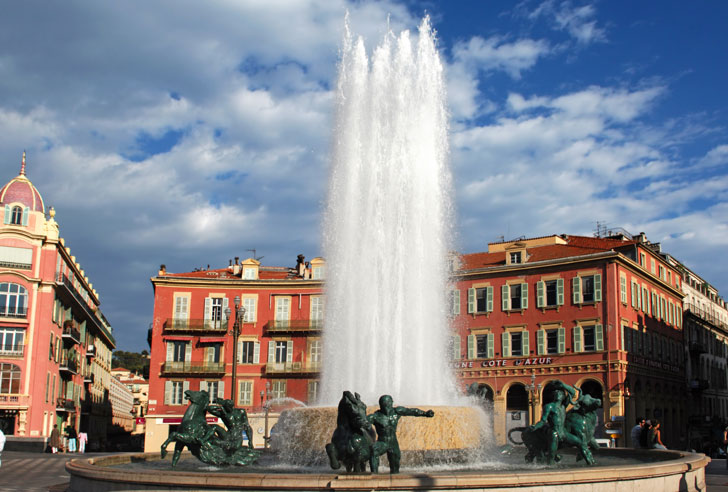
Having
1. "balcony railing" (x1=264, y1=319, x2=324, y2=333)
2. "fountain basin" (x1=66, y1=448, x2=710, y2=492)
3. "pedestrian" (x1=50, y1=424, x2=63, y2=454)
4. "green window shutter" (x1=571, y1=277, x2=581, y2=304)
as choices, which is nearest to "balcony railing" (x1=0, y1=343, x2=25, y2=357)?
"pedestrian" (x1=50, y1=424, x2=63, y2=454)

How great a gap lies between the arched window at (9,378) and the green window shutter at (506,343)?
30.3m

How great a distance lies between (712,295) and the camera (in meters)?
71.8

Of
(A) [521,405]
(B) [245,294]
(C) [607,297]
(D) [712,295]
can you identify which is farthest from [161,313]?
(D) [712,295]

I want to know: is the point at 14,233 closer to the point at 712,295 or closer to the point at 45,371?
the point at 45,371

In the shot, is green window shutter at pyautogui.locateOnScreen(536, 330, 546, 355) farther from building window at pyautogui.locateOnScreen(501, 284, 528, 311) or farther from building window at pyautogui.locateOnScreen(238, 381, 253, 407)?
building window at pyautogui.locateOnScreen(238, 381, 253, 407)

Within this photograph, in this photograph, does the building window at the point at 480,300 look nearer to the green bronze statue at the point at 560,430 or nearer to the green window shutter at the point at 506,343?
the green window shutter at the point at 506,343

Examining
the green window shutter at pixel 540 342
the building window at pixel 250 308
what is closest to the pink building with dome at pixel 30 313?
the building window at pixel 250 308

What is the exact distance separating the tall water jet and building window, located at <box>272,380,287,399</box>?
106 feet

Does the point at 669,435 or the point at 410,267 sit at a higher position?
the point at 410,267

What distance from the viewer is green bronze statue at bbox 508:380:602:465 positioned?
12445mm

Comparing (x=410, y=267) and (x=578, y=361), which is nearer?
(x=410, y=267)

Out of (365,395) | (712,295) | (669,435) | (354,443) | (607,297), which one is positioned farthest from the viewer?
(712,295)

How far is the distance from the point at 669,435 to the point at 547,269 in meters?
15.6

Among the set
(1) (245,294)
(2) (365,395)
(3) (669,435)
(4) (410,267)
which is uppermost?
(1) (245,294)
